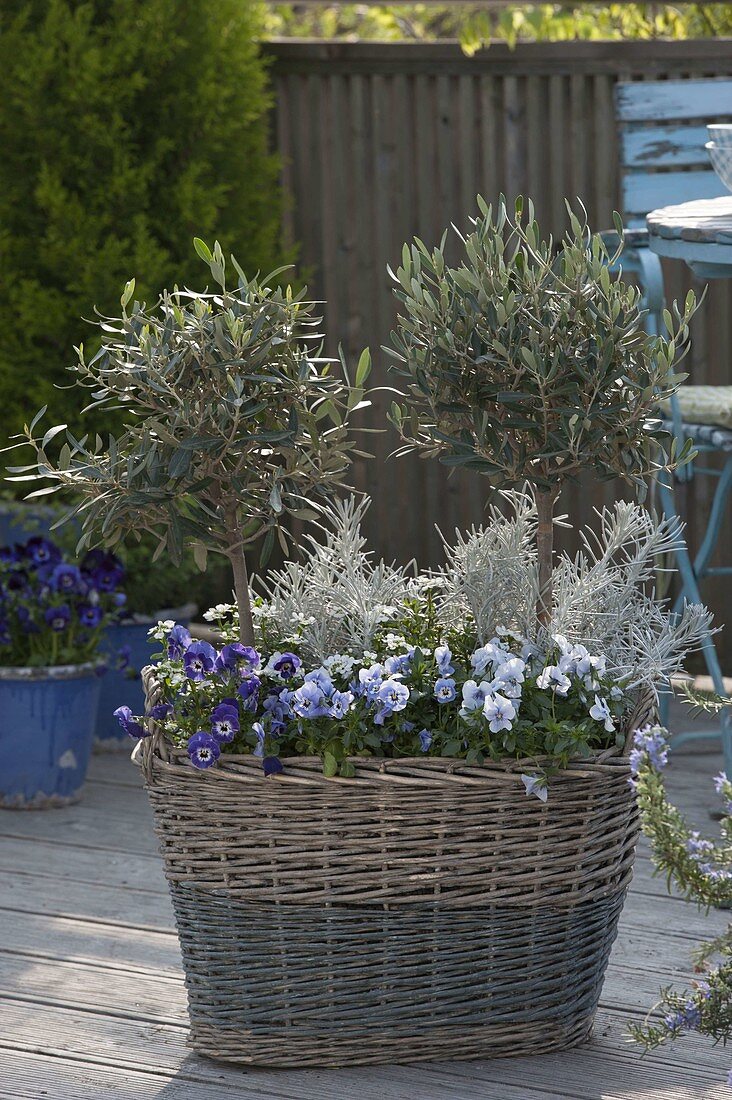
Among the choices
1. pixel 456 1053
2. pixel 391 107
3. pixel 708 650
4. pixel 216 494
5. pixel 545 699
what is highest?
pixel 391 107

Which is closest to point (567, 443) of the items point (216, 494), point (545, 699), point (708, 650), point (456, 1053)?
point (545, 699)

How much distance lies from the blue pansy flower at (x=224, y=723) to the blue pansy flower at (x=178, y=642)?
149mm

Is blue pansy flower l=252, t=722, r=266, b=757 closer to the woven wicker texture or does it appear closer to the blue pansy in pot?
the woven wicker texture

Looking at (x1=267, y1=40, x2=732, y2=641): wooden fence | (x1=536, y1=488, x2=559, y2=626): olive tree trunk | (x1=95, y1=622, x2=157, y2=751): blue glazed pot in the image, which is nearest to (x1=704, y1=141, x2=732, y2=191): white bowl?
(x1=536, y1=488, x2=559, y2=626): olive tree trunk

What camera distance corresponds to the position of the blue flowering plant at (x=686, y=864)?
159cm

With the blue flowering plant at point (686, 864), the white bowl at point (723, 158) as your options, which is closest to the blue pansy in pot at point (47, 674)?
the white bowl at point (723, 158)

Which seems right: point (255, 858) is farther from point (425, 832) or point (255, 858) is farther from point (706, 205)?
point (706, 205)

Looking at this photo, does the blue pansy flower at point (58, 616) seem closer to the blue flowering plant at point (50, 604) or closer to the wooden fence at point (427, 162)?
the blue flowering plant at point (50, 604)

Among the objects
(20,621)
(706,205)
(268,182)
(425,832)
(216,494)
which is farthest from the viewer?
(268,182)

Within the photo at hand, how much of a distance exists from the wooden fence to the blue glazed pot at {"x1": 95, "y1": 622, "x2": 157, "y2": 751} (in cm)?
94

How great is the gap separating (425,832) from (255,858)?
9.5 inches

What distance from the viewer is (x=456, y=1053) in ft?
6.70

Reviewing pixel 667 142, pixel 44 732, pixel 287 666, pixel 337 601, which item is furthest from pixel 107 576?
pixel 667 142

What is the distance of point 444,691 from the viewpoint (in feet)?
6.41
